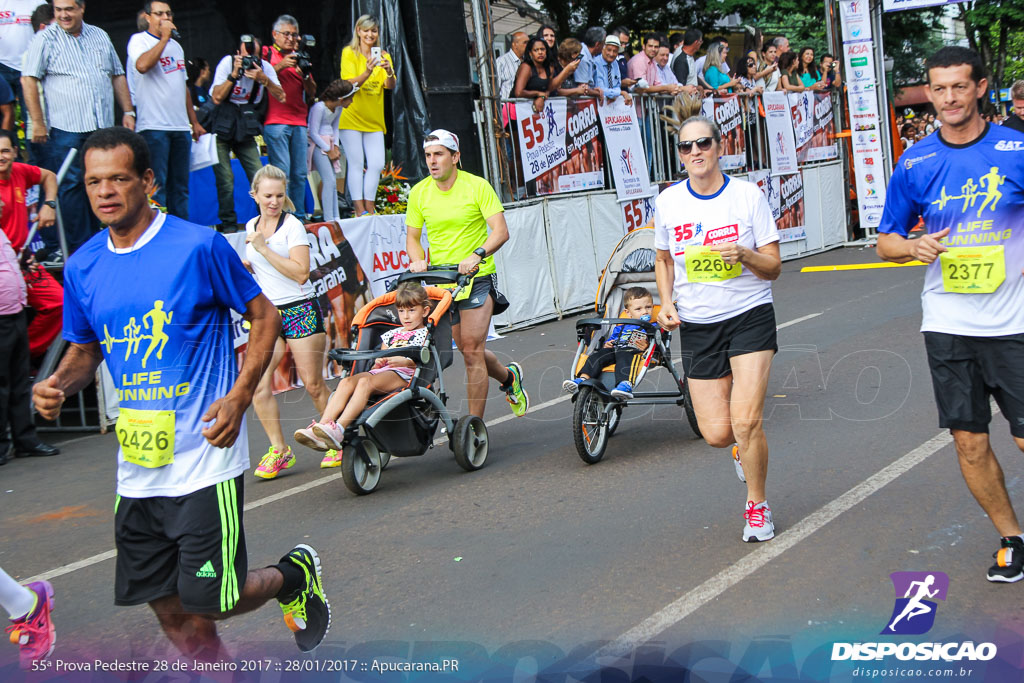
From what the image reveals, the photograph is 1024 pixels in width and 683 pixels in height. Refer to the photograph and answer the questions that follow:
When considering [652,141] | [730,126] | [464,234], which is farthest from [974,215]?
[730,126]

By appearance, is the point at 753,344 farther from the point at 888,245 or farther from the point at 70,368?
the point at 70,368

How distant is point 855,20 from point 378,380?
634 inches

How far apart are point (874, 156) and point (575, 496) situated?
1575 cm

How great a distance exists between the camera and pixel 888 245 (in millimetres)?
4727

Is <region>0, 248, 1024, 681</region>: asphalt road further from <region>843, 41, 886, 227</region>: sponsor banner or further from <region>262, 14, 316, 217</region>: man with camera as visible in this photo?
<region>843, 41, 886, 227</region>: sponsor banner

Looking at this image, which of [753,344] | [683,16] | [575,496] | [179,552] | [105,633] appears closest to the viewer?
[179,552]

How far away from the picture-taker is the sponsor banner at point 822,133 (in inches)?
854

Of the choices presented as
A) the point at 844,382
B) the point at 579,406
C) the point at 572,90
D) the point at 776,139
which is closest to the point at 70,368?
the point at 579,406

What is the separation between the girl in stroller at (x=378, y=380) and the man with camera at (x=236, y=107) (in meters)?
5.09

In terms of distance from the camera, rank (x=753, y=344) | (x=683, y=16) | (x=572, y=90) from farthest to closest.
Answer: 1. (x=683, y=16)
2. (x=572, y=90)
3. (x=753, y=344)

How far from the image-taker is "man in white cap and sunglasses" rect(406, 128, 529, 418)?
7.53 m

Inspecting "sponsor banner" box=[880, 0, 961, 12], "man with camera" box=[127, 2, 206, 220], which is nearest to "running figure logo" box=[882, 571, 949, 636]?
"man with camera" box=[127, 2, 206, 220]

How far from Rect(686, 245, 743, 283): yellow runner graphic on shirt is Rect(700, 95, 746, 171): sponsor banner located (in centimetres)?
1371

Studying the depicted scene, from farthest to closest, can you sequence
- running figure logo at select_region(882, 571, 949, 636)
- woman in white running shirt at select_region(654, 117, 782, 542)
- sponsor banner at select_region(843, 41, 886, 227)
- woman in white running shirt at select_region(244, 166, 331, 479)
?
sponsor banner at select_region(843, 41, 886, 227) < woman in white running shirt at select_region(244, 166, 331, 479) < woman in white running shirt at select_region(654, 117, 782, 542) < running figure logo at select_region(882, 571, 949, 636)
